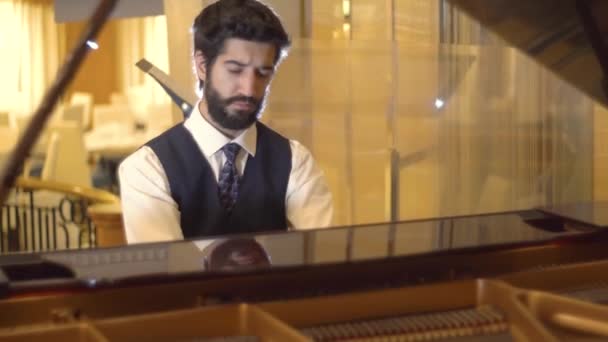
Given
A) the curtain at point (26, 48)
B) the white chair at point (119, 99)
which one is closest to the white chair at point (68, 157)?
the curtain at point (26, 48)

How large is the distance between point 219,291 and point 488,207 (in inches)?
91.1

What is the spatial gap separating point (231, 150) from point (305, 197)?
17 cm

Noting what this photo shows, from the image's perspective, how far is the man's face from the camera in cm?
166

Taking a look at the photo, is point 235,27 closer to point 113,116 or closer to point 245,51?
point 245,51

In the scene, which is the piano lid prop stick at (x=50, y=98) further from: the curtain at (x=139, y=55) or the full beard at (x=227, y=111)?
the curtain at (x=139, y=55)

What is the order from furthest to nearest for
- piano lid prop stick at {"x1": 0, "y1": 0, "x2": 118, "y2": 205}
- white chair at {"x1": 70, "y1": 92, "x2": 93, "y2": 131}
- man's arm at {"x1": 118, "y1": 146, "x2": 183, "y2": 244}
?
white chair at {"x1": 70, "y1": 92, "x2": 93, "y2": 131} < man's arm at {"x1": 118, "y1": 146, "x2": 183, "y2": 244} < piano lid prop stick at {"x1": 0, "y1": 0, "x2": 118, "y2": 205}

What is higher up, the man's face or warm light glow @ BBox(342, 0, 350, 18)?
warm light glow @ BBox(342, 0, 350, 18)

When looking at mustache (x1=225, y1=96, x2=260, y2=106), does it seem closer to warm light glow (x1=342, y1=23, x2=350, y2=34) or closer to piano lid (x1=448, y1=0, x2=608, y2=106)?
piano lid (x1=448, y1=0, x2=608, y2=106)

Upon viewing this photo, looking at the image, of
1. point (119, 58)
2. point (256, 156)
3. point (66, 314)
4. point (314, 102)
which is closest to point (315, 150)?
point (314, 102)

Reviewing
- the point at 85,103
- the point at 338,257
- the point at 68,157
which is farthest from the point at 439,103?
the point at 85,103

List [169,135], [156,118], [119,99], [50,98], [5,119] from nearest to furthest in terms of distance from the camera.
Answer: [50,98], [169,135], [156,118], [5,119], [119,99]

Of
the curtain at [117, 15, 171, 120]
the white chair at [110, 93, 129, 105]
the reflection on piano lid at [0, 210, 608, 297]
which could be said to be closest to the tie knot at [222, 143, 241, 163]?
the reflection on piano lid at [0, 210, 608, 297]

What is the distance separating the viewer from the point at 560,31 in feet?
5.71

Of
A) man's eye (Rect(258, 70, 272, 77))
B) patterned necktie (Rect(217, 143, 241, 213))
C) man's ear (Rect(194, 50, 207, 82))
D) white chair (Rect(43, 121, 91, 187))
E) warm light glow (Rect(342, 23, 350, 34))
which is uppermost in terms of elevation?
warm light glow (Rect(342, 23, 350, 34))
